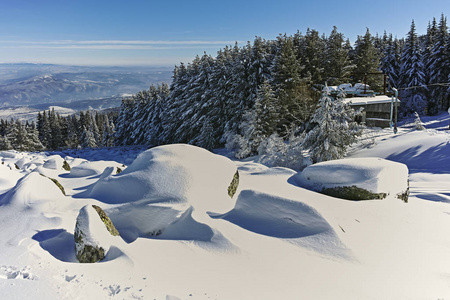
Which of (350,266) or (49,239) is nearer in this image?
(350,266)

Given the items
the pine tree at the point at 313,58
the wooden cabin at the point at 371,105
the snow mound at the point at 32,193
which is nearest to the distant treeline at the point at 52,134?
the pine tree at the point at 313,58

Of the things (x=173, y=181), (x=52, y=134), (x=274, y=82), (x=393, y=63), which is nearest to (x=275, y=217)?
(x=173, y=181)

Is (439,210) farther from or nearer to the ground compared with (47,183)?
nearer to the ground

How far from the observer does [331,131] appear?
61.0ft

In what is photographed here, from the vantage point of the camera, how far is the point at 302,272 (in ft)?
15.5

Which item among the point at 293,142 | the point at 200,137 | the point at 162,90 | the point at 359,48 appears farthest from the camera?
the point at 162,90

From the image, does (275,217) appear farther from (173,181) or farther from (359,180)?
(359,180)

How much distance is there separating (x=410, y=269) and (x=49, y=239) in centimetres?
697

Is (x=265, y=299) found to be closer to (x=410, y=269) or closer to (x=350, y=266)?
(x=350, y=266)

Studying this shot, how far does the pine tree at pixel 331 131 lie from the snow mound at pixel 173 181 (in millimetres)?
12036

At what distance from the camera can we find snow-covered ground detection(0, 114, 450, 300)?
13.9 feet

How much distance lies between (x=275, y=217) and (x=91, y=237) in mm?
3799

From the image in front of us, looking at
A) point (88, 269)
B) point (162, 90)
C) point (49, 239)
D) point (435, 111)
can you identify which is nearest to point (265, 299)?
point (88, 269)

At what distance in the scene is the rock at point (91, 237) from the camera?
498 cm
